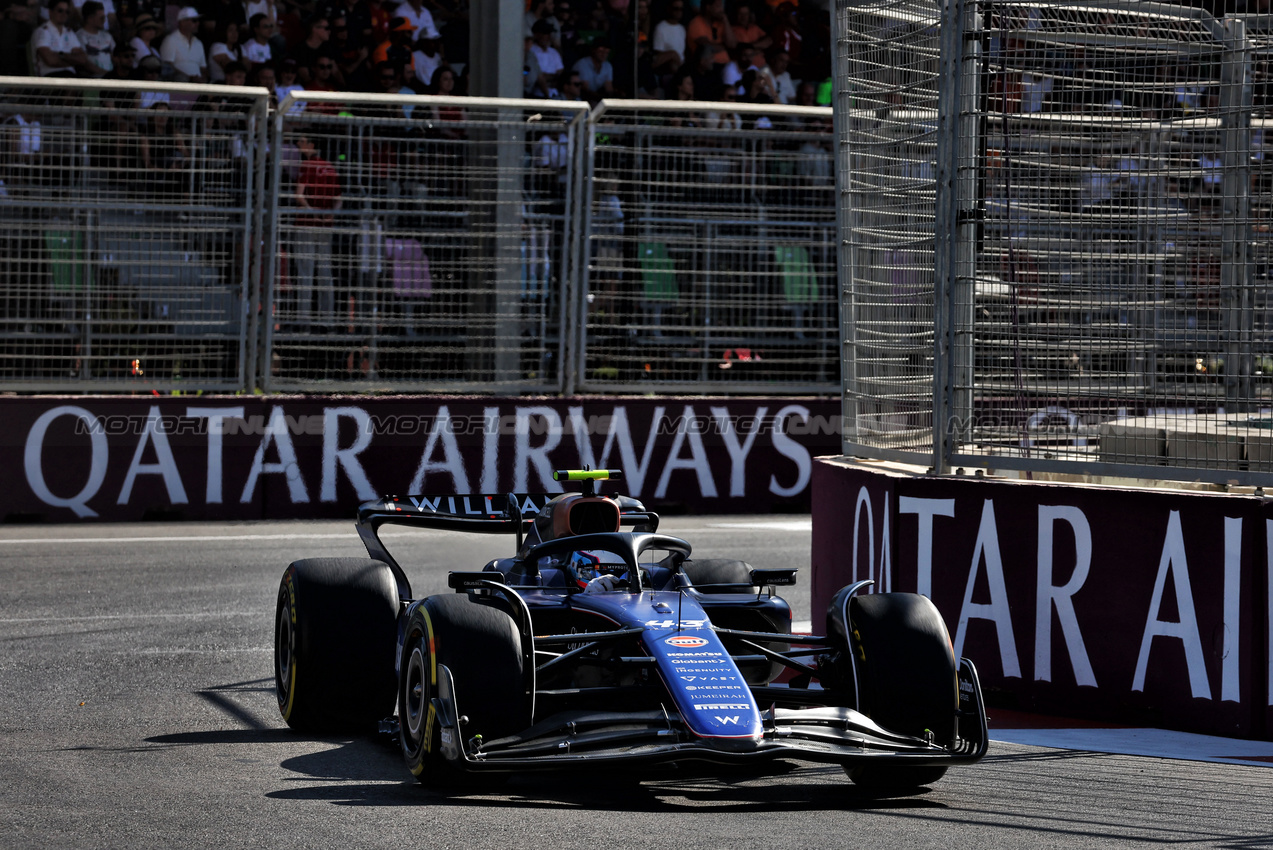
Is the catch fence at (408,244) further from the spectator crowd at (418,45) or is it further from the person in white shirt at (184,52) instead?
the person in white shirt at (184,52)

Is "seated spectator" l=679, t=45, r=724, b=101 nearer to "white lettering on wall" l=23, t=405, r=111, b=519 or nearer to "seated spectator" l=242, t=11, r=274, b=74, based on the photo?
"seated spectator" l=242, t=11, r=274, b=74

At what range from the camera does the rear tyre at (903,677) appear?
5.29 meters

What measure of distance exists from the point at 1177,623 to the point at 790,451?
25.4ft

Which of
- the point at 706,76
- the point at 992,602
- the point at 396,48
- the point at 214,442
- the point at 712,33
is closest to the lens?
the point at 992,602

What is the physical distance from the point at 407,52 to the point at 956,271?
33.9 ft

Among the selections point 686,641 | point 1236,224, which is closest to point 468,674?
point 686,641

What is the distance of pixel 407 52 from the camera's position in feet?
53.8

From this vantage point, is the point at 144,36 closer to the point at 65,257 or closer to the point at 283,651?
the point at 65,257

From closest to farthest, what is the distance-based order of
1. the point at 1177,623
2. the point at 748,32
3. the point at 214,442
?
the point at 1177,623
the point at 214,442
the point at 748,32

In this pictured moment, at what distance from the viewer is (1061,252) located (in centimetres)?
695

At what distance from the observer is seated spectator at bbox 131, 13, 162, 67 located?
15031 mm

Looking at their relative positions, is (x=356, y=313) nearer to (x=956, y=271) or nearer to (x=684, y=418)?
(x=684, y=418)

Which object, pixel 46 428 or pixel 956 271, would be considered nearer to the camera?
pixel 956 271

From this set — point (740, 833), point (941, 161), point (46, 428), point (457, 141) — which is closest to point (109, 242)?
point (46, 428)
